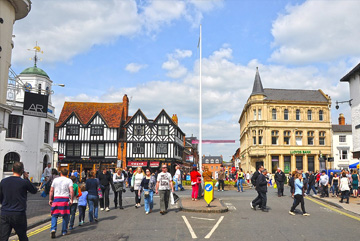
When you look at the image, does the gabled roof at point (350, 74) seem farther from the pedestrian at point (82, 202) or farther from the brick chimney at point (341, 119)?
the brick chimney at point (341, 119)

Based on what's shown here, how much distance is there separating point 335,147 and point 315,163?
4.45 m

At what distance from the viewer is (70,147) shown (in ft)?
147

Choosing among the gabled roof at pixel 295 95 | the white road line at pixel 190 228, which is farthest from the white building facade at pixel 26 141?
the gabled roof at pixel 295 95

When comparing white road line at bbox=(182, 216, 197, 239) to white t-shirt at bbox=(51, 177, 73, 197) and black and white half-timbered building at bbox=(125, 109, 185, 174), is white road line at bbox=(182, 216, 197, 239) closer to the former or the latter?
white t-shirt at bbox=(51, 177, 73, 197)

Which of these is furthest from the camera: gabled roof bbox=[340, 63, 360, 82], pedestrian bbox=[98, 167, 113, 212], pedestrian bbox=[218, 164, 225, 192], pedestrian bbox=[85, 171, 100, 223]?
gabled roof bbox=[340, 63, 360, 82]

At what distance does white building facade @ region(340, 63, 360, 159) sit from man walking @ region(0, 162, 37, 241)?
21806mm

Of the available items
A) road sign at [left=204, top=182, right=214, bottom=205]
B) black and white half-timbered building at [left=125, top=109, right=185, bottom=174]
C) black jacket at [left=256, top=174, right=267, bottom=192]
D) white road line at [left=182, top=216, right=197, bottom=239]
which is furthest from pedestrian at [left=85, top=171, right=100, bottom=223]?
black and white half-timbered building at [left=125, top=109, right=185, bottom=174]

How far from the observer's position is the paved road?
8.10m

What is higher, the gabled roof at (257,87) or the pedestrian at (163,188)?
the gabled roof at (257,87)

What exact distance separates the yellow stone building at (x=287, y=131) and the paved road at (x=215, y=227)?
3513cm

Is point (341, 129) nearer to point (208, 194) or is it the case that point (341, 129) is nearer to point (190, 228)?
point (208, 194)

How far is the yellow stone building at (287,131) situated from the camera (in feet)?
153

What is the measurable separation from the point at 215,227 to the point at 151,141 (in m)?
36.0

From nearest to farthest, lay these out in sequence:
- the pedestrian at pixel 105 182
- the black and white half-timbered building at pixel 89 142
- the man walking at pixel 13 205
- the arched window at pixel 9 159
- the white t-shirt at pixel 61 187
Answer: the man walking at pixel 13 205
the white t-shirt at pixel 61 187
the pedestrian at pixel 105 182
the arched window at pixel 9 159
the black and white half-timbered building at pixel 89 142
